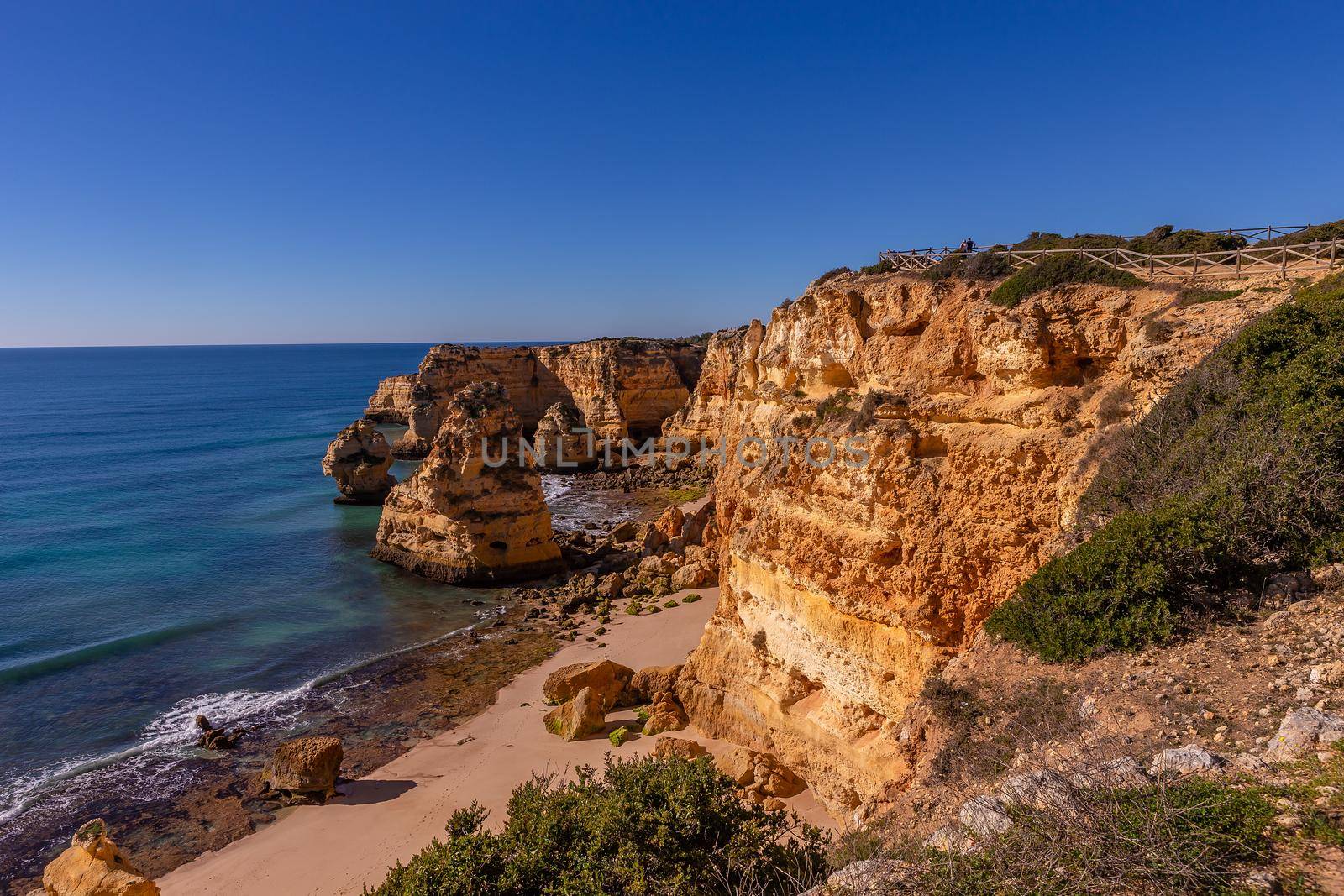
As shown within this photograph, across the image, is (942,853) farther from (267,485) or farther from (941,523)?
(267,485)

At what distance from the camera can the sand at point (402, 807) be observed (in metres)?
13.0

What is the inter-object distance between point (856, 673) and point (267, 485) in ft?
161

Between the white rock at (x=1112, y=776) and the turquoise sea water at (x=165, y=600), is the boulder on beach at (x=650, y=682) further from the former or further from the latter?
the white rock at (x=1112, y=776)

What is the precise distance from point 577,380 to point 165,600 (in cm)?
4012

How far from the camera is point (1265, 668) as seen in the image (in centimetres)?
678

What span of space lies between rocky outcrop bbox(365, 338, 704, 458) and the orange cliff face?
4337 centimetres

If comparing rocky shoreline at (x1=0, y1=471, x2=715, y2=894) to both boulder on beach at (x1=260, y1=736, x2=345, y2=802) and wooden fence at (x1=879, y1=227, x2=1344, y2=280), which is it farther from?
wooden fence at (x1=879, y1=227, x2=1344, y2=280)

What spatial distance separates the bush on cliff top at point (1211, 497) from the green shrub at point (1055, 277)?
224cm

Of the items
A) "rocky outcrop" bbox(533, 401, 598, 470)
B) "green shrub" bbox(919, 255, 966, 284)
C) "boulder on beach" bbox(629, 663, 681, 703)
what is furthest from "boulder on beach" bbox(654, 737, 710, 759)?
"rocky outcrop" bbox(533, 401, 598, 470)

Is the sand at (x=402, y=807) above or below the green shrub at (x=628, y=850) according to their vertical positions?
below

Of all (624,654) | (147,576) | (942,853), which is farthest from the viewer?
Answer: (147,576)

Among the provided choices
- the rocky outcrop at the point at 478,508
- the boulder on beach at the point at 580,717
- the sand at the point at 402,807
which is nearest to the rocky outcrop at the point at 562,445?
the rocky outcrop at the point at 478,508

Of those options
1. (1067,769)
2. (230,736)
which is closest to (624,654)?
(230,736)

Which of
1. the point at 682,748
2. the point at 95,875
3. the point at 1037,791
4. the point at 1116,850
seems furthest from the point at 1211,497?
the point at 95,875
